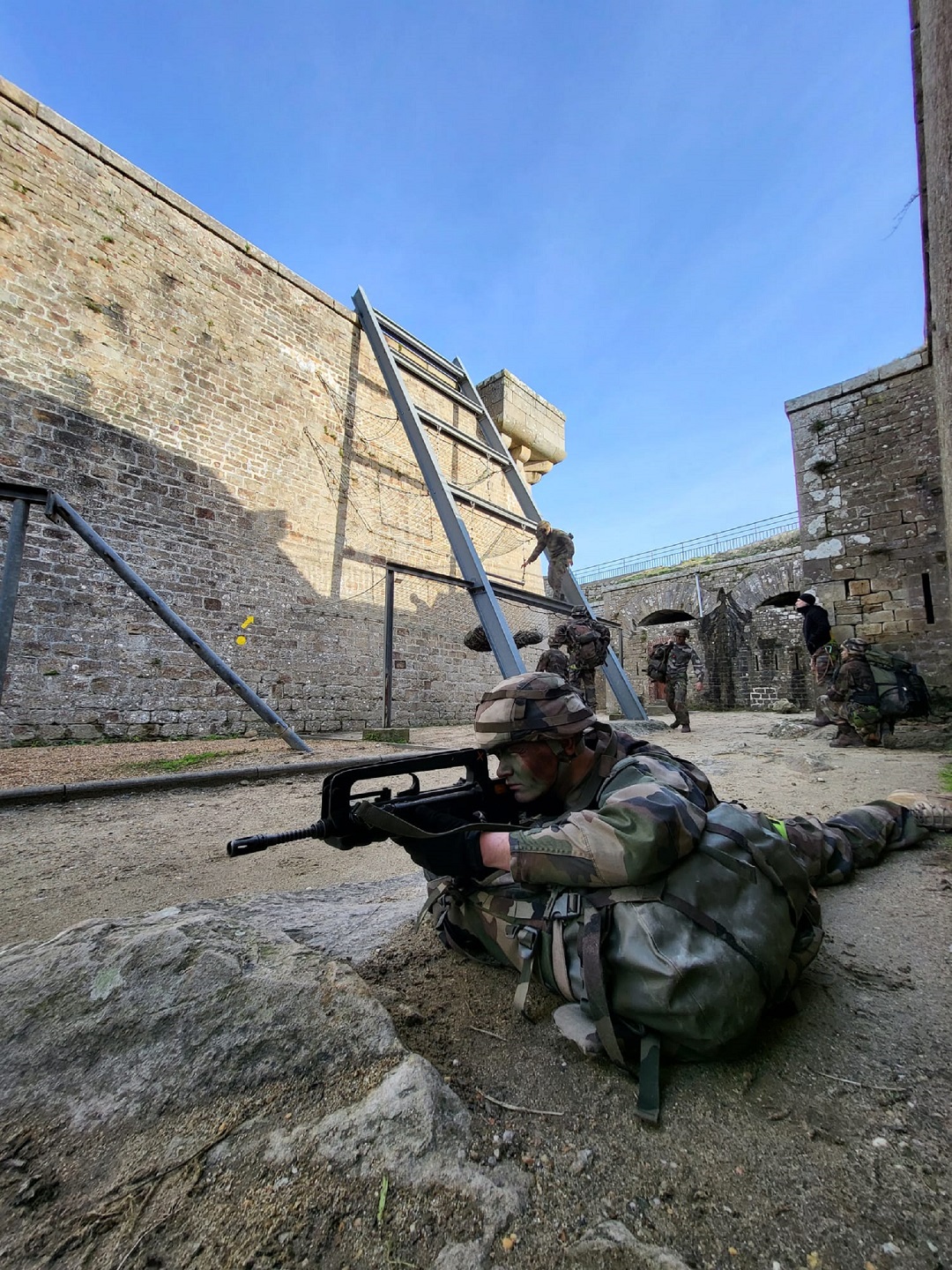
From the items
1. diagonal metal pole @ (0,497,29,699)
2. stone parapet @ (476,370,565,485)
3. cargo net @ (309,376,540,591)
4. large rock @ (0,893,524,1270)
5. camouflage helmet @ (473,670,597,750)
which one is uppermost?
stone parapet @ (476,370,565,485)

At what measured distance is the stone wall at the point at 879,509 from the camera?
6688 millimetres

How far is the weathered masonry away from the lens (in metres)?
5.90

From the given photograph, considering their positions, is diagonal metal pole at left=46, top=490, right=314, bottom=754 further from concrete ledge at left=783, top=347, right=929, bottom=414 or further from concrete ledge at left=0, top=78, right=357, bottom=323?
concrete ledge at left=783, top=347, right=929, bottom=414

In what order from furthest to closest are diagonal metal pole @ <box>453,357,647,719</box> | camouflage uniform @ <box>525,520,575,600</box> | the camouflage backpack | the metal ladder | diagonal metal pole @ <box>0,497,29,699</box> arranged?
camouflage uniform @ <box>525,520,575,600</box>, diagonal metal pole @ <box>453,357,647,719</box>, the metal ladder, diagonal metal pole @ <box>0,497,29,699</box>, the camouflage backpack

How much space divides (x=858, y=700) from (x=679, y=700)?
268cm

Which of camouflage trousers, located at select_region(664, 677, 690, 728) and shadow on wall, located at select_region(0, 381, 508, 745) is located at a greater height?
shadow on wall, located at select_region(0, 381, 508, 745)

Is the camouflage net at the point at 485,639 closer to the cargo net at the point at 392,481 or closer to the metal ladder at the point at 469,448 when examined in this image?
the metal ladder at the point at 469,448

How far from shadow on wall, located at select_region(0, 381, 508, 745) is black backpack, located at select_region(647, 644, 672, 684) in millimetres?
4694

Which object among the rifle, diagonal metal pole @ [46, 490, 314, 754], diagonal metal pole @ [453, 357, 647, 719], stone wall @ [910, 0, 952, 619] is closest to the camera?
the rifle

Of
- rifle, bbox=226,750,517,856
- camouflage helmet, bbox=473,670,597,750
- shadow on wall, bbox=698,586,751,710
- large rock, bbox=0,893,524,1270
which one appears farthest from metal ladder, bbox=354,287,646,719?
shadow on wall, bbox=698,586,751,710

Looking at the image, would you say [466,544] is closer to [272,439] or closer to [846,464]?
[272,439]

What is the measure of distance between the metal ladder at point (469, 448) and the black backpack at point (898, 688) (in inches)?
127

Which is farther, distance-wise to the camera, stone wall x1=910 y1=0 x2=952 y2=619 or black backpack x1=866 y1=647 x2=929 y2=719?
black backpack x1=866 y1=647 x2=929 y2=719

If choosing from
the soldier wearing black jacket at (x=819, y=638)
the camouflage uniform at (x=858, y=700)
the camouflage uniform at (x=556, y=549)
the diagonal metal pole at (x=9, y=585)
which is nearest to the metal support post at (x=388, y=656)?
the camouflage uniform at (x=556, y=549)
